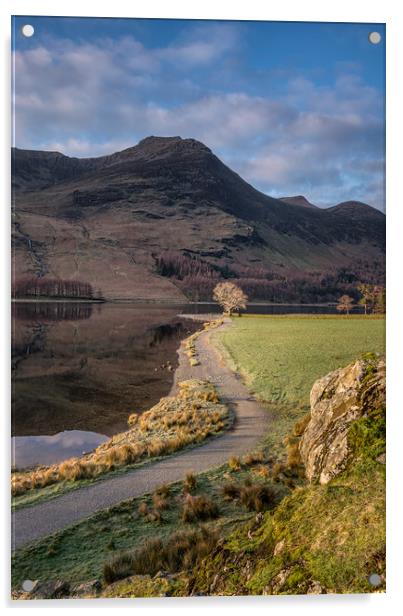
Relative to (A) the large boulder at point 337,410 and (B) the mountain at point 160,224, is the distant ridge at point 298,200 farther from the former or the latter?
(A) the large boulder at point 337,410

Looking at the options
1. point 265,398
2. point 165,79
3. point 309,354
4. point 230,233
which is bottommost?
point 265,398

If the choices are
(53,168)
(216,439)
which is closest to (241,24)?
(53,168)

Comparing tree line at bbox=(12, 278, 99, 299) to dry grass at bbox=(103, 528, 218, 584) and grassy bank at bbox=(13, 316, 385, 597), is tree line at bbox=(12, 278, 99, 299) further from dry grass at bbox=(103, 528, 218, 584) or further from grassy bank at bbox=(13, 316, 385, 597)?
dry grass at bbox=(103, 528, 218, 584)

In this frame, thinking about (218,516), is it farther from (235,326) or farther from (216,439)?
(235,326)

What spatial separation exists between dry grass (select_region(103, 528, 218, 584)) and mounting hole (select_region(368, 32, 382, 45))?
4371 millimetres

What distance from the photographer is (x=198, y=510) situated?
10.8 feet

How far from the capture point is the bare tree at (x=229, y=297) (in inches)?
156

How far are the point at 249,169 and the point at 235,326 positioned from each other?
4.83 ft

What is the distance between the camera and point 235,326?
13.1 feet

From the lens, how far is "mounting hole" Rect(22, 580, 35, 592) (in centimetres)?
326

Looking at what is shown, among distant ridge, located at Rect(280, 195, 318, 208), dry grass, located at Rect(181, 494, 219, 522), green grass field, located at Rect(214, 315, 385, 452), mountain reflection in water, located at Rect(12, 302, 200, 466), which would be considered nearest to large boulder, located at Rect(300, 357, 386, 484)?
green grass field, located at Rect(214, 315, 385, 452)

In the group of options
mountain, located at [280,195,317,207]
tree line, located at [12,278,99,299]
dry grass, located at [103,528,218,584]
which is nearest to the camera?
dry grass, located at [103,528,218,584]

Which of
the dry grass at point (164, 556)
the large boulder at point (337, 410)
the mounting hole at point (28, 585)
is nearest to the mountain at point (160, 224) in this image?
the large boulder at point (337, 410)

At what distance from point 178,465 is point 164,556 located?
657mm
